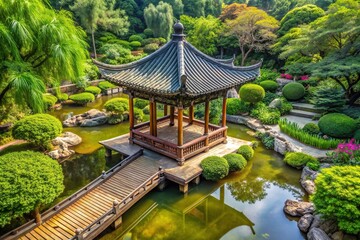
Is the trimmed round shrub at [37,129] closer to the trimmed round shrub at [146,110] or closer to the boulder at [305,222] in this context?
the trimmed round shrub at [146,110]

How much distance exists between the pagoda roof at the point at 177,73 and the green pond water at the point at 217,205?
411 cm

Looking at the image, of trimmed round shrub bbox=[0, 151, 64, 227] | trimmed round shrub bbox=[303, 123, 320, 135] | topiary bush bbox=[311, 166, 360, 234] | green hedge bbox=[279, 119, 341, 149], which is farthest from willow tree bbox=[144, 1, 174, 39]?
topiary bush bbox=[311, 166, 360, 234]

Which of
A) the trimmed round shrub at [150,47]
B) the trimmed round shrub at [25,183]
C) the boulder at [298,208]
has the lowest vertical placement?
the boulder at [298,208]

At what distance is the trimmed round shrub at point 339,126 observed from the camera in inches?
553

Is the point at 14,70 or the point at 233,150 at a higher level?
the point at 14,70

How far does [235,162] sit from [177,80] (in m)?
4.39

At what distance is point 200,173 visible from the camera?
37.4 ft

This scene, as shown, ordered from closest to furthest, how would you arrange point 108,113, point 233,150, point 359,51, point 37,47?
point 37,47
point 233,150
point 359,51
point 108,113

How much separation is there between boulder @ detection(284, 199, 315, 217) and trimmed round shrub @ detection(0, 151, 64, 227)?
779 centimetres

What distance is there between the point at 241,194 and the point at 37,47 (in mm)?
9675

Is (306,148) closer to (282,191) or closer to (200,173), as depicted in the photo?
(282,191)

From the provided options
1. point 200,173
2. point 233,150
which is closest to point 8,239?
point 200,173

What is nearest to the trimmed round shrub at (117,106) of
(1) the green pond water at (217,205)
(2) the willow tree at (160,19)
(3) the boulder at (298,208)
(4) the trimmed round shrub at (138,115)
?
(4) the trimmed round shrub at (138,115)

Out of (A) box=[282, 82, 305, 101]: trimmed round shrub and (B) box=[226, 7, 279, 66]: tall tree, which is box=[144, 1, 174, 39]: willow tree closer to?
(B) box=[226, 7, 279, 66]: tall tree
